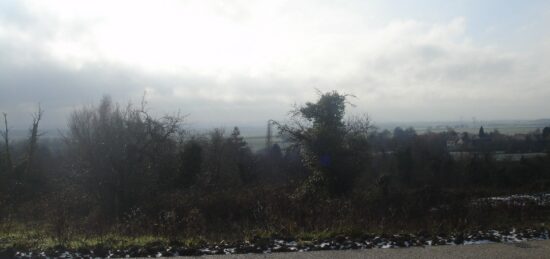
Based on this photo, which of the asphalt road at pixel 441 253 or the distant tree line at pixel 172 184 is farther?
the distant tree line at pixel 172 184

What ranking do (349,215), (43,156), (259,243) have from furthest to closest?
1. (43,156)
2. (349,215)
3. (259,243)

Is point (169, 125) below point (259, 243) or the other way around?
the other way around

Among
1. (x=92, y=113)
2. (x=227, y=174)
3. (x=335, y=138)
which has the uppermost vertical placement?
(x=92, y=113)

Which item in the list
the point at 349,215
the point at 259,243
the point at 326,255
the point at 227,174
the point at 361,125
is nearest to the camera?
the point at 326,255

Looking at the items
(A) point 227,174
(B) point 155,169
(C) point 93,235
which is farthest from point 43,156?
(C) point 93,235

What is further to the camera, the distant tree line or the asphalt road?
the distant tree line

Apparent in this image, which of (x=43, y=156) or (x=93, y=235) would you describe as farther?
(x=43, y=156)

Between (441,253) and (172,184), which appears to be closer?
(441,253)

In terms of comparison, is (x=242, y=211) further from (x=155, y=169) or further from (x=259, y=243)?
(x=259, y=243)
